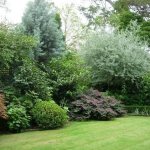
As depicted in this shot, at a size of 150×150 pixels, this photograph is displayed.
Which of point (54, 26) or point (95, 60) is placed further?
point (95, 60)

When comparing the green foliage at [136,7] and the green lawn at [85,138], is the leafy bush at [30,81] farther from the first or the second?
the green foliage at [136,7]

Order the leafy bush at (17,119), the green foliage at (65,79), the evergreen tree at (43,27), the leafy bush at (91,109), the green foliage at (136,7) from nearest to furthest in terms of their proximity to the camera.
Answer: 1. the leafy bush at (17,119)
2. the leafy bush at (91,109)
3. the green foliage at (65,79)
4. the evergreen tree at (43,27)
5. the green foliage at (136,7)

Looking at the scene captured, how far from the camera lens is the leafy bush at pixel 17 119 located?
12.1 meters

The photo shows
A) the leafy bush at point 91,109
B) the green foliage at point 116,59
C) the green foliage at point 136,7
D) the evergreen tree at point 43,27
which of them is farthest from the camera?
the green foliage at point 136,7

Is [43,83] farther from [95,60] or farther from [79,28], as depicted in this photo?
[79,28]

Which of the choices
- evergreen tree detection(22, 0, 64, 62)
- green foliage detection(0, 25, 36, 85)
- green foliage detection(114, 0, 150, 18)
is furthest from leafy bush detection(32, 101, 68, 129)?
green foliage detection(114, 0, 150, 18)

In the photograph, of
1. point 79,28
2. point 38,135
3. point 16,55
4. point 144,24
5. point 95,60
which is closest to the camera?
point 38,135

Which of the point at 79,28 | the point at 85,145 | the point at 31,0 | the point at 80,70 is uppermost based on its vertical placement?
the point at 79,28

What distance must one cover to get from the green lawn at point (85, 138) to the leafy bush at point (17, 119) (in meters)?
0.42

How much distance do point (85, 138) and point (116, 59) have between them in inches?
328

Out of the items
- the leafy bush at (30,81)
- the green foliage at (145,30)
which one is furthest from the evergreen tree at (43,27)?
the green foliage at (145,30)

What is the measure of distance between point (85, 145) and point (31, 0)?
341 inches

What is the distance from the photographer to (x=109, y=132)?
11.8 m

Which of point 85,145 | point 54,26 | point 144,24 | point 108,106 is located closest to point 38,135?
point 85,145
